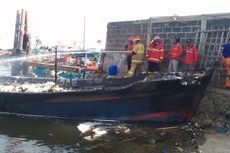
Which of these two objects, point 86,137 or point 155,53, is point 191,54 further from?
point 86,137

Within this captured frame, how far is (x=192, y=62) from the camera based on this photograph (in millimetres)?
10562

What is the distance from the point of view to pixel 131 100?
8.97 metres

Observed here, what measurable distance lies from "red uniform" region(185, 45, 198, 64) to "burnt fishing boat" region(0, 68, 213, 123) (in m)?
1.47

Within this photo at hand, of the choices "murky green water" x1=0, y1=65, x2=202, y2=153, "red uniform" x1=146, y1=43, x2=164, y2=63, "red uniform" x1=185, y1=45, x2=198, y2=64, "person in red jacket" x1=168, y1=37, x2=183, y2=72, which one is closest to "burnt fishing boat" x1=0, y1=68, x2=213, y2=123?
"murky green water" x1=0, y1=65, x2=202, y2=153

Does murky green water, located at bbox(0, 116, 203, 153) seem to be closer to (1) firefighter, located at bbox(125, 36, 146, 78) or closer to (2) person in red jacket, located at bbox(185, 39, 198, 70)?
(2) person in red jacket, located at bbox(185, 39, 198, 70)

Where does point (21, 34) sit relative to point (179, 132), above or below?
above

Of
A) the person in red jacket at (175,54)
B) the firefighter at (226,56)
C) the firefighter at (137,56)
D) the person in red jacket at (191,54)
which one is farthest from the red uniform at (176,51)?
the firefighter at (226,56)

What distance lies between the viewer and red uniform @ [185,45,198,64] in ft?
34.3

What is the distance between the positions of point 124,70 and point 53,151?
6.64 metres

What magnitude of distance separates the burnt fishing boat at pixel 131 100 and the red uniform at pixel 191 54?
1.47 m

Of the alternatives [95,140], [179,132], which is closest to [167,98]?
[179,132]

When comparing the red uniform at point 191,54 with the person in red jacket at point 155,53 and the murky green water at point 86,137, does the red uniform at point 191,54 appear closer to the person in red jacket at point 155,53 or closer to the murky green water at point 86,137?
the person in red jacket at point 155,53

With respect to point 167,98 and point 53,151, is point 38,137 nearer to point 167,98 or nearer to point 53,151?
point 53,151

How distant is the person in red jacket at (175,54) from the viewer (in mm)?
10883
